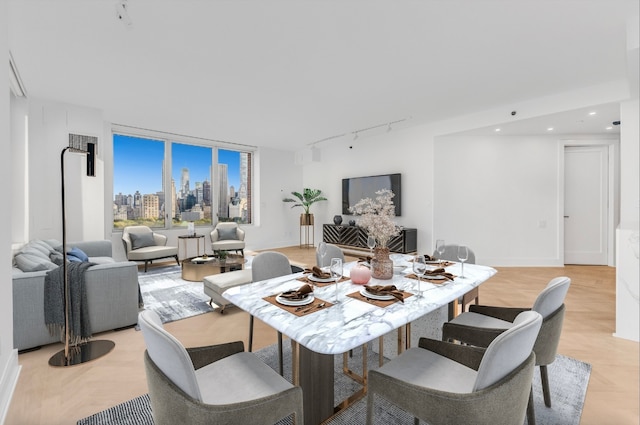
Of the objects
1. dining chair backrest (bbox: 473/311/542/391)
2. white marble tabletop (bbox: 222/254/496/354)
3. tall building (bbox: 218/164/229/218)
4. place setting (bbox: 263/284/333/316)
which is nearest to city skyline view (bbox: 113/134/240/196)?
tall building (bbox: 218/164/229/218)

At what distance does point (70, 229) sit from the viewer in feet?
15.3

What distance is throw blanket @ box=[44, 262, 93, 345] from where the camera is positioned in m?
2.51

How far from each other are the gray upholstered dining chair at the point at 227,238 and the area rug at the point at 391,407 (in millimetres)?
4367

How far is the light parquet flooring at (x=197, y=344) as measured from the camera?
1.79 m

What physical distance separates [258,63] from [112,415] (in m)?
3.24

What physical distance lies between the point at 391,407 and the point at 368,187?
5385mm

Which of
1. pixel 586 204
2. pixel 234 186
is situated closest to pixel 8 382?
pixel 234 186

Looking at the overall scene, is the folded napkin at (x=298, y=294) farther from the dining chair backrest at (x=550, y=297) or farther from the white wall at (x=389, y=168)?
the white wall at (x=389, y=168)

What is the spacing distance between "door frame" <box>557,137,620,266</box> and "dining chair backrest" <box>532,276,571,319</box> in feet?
16.5

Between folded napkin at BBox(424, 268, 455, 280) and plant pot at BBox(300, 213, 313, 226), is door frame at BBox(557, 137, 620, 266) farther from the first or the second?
plant pot at BBox(300, 213, 313, 226)

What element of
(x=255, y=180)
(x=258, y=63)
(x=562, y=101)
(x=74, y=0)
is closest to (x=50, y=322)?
(x=74, y=0)

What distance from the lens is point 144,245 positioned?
5.48m

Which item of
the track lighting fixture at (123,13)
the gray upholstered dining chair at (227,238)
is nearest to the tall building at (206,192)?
the gray upholstered dining chair at (227,238)

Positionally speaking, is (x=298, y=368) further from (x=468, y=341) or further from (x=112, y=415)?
(x=112, y=415)
